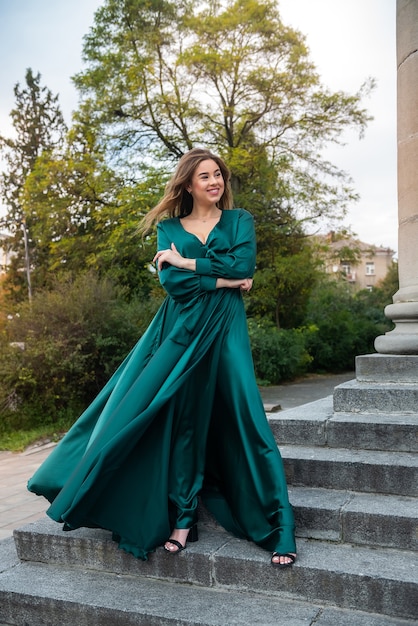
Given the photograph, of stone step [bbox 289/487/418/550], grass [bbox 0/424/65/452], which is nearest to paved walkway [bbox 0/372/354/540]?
grass [bbox 0/424/65/452]

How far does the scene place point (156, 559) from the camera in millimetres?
3197

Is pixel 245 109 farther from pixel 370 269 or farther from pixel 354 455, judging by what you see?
pixel 370 269

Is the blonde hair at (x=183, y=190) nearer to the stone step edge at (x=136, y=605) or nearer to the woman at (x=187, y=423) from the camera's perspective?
the woman at (x=187, y=423)

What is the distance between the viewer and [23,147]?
3412 centimetres

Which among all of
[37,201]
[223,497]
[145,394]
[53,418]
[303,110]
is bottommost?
[53,418]

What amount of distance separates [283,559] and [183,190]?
2.10m

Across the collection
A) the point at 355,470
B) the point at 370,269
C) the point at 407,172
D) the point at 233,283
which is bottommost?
the point at 355,470

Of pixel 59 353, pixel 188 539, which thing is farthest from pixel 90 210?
pixel 188 539

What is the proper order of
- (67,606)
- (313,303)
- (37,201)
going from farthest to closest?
(313,303) < (37,201) < (67,606)

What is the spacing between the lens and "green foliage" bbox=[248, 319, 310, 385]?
50.9 feet

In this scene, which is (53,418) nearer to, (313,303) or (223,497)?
(223,497)

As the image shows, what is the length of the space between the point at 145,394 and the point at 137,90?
15464 millimetres

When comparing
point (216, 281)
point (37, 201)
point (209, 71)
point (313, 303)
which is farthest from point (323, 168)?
point (216, 281)

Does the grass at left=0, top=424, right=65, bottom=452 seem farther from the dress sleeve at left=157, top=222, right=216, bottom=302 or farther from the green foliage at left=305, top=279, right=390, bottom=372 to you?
the green foliage at left=305, top=279, right=390, bottom=372
